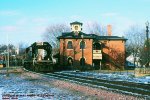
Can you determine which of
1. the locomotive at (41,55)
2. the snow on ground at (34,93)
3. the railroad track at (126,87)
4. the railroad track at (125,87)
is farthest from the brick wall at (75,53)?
the snow on ground at (34,93)

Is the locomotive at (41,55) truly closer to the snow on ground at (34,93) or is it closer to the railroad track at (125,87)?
the railroad track at (125,87)

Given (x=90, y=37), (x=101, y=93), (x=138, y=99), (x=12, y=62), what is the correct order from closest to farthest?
1. (x=138, y=99)
2. (x=101, y=93)
3. (x=90, y=37)
4. (x=12, y=62)

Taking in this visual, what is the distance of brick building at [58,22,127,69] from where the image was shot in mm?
85625

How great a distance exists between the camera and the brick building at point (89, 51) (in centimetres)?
8562

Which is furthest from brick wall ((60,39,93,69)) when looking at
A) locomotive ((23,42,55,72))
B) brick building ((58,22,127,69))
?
locomotive ((23,42,55,72))

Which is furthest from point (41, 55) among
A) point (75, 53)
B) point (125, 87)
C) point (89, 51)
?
point (125, 87)

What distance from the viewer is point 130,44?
12775 centimetres

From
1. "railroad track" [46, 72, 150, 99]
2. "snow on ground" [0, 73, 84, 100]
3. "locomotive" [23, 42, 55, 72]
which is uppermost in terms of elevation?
"locomotive" [23, 42, 55, 72]

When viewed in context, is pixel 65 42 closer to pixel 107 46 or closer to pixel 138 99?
pixel 107 46

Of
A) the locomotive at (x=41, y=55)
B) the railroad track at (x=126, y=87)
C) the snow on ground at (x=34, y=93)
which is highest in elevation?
the locomotive at (x=41, y=55)

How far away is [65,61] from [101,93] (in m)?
64.2

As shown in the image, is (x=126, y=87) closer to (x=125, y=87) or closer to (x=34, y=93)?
(x=125, y=87)

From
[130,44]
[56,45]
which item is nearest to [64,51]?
[56,45]

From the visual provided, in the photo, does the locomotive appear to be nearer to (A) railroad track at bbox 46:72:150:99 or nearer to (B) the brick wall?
(B) the brick wall
